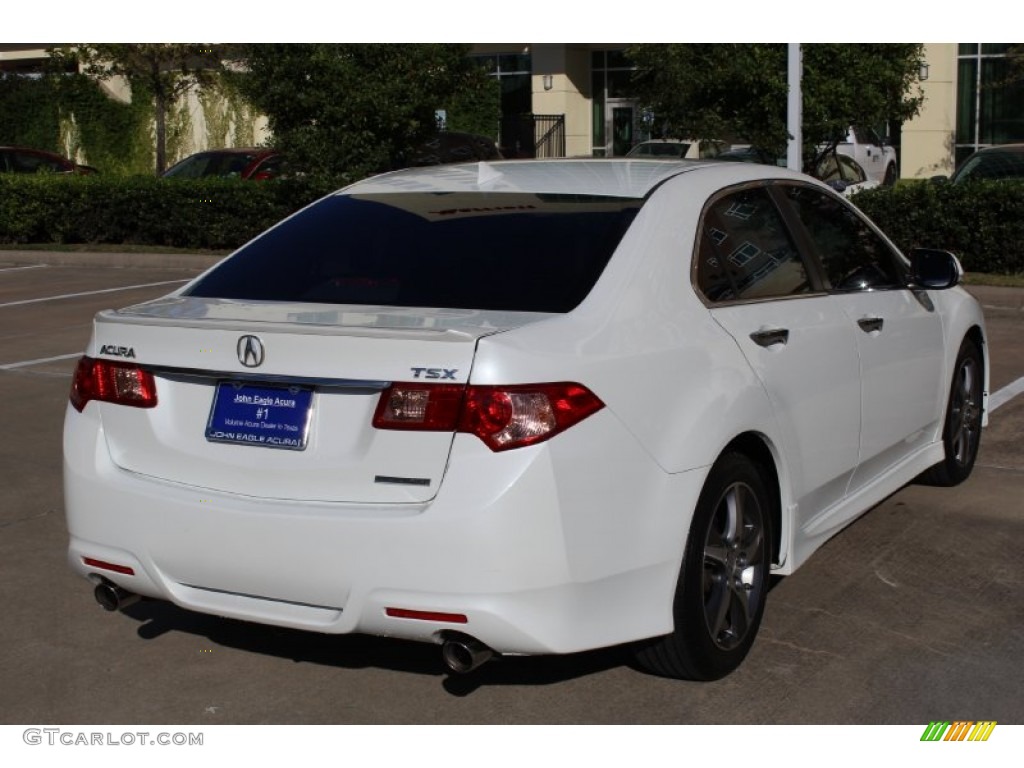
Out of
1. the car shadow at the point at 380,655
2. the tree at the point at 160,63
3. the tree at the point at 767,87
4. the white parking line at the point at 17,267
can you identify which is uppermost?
the tree at the point at 160,63

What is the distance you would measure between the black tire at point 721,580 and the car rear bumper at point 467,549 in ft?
0.42

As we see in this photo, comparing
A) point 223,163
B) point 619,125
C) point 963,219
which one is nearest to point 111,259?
point 223,163

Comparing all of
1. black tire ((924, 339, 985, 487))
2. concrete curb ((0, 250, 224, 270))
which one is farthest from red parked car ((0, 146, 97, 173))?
black tire ((924, 339, 985, 487))

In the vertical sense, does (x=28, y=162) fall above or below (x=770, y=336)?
above

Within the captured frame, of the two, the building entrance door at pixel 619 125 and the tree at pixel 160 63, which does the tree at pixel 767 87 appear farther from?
the building entrance door at pixel 619 125

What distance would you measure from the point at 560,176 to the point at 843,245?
1.32 metres

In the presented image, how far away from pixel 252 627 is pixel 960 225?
11.3 m

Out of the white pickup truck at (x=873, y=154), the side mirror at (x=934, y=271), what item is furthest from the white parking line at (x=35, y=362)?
the white pickup truck at (x=873, y=154)

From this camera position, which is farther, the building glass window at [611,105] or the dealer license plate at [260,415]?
the building glass window at [611,105]

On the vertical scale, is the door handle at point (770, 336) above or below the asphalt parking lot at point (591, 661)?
above

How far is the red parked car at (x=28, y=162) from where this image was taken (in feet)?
79.4

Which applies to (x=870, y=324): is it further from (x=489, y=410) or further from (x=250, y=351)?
(x=250, y=351)

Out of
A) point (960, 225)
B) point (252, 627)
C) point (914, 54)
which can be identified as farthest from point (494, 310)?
point (914, 54)
